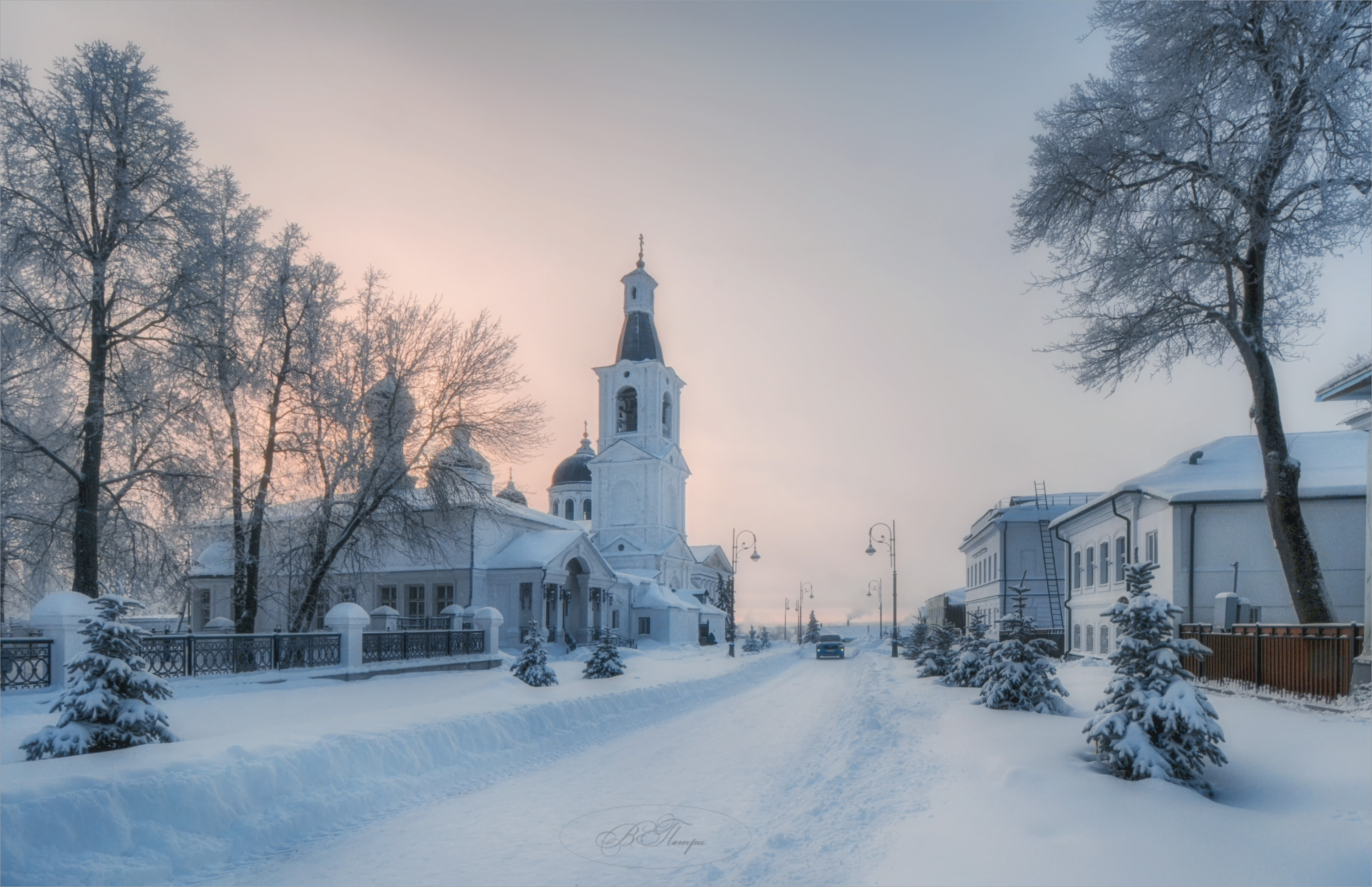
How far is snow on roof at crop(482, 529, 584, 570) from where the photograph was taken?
39.2 meters

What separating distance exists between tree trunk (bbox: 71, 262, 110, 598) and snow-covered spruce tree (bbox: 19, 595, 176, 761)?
8.97m

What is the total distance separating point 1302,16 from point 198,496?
23689mm

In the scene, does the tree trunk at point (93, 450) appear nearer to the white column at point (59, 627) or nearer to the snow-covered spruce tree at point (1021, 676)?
the white column at point (59, 627)

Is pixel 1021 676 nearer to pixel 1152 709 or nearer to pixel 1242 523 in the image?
pixel 1152 709

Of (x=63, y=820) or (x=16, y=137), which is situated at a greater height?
(x=16, y=137)

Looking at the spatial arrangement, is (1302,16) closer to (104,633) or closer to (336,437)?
(104,633)

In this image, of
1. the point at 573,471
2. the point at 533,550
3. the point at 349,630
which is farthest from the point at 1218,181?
the point at 573,471

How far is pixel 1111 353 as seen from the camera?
16875mm

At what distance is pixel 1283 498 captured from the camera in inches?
577

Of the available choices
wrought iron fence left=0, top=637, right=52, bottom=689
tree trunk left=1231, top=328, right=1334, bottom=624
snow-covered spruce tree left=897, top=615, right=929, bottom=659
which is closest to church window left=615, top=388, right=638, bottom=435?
snow-covered spruce tree left=897, top=615, right=929, bottom=659

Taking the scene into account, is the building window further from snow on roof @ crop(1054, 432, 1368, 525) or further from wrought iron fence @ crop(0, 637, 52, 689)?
snow on roof @ crop(1054, 432, 1368, 525)

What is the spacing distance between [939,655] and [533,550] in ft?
66.2

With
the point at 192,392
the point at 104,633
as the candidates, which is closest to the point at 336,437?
the point at 192,392

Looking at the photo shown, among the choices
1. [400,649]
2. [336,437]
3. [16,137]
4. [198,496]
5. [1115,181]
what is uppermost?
[16,137]
